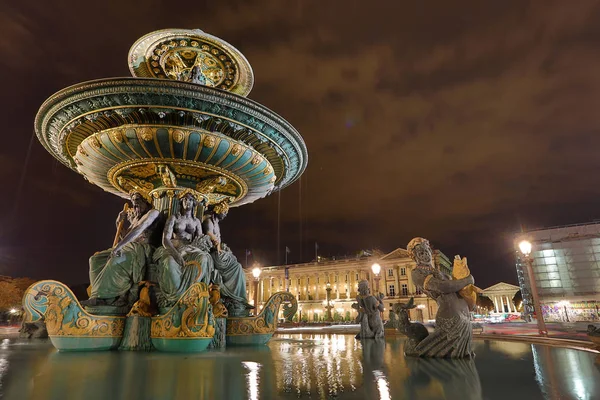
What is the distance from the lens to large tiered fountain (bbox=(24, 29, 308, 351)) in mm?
5520

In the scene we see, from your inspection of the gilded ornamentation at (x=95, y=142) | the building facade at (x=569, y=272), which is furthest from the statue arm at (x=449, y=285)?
the building facade at (x=569, y=272)

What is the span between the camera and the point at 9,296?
→ 36.0 meters

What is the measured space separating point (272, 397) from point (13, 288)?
4684 cm

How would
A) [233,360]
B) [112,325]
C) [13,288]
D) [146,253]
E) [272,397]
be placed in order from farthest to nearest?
[13,288], [146,253], [112,325], [233,360], [272,397]

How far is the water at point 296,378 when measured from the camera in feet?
8.74

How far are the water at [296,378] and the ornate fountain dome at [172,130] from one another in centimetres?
382

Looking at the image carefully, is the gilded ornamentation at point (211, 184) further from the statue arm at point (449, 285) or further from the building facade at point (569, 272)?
the building facade at point (569, 272)

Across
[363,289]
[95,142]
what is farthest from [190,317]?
[363,289]

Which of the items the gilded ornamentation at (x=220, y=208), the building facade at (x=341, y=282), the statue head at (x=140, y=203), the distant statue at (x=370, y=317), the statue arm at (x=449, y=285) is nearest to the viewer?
the statue arm at (x=449, y=285)

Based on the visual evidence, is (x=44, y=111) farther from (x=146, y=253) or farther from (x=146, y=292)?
(x=146, y=292)

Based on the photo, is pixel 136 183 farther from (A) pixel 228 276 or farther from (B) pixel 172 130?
(A) pixel 228 276

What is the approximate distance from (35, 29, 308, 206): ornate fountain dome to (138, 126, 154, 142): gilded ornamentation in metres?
0.02

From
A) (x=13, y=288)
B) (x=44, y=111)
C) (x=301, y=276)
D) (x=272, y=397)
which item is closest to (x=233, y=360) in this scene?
(x=272, y=397)

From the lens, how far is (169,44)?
27.7ft
